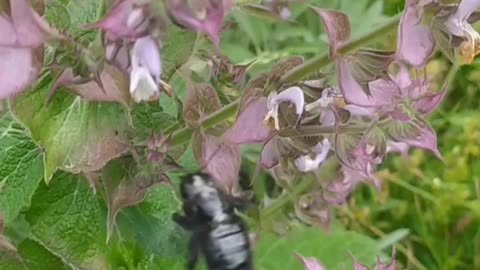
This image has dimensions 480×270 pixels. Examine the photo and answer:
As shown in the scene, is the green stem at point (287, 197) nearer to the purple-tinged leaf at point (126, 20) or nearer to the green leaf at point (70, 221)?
the green leaf at point (70, 221)

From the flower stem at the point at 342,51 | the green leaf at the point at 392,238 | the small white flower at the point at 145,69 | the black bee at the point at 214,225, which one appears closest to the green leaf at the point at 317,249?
the green leaf at the point at 392,238

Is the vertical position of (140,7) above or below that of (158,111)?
above

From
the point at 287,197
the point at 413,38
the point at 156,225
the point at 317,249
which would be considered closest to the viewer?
the point at 413,38

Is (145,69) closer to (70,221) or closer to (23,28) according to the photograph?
(23,28)

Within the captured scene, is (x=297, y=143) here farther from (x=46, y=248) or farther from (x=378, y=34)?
(x=46, y=248)

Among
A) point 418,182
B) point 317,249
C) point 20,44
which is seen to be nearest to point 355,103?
point 20,44

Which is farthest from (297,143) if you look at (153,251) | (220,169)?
(153,251)

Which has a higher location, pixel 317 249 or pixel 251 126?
pixel 251 126
